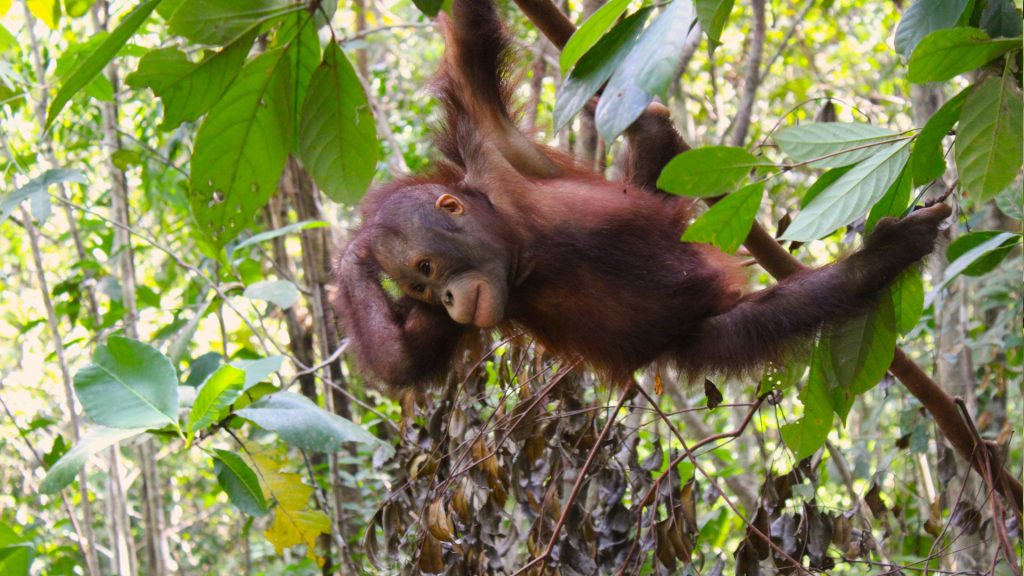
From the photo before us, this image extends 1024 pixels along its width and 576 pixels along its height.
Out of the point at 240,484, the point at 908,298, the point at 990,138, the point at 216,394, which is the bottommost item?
the point at 240,484

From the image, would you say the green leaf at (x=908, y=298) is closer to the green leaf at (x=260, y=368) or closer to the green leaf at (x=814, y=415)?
the green leaf at (x=814, y=415)

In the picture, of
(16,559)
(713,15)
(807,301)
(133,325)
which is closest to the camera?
(713,15)

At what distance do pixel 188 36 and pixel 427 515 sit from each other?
4.53 ft

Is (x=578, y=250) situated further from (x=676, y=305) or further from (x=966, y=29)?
(x=966, y=29)

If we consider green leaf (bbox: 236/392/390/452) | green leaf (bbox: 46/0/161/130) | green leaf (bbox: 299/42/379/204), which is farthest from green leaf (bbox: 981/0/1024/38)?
green leaf (bbox: 236/392/390/452)

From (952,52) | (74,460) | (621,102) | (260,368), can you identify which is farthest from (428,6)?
(74,460)

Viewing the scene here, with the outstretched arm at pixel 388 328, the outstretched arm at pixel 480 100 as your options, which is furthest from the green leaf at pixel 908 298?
the outstretched arm at pixel 388 328

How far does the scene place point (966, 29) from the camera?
3.87ft

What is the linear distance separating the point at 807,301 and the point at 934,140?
2.35 feet

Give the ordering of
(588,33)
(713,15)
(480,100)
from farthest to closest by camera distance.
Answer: (480,100) < (588,33) < (713,15)

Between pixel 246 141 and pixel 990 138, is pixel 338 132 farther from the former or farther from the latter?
pixel 990 138

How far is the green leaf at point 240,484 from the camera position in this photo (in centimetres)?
239

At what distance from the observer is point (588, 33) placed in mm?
1231

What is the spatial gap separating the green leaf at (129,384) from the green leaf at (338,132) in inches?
31.4
